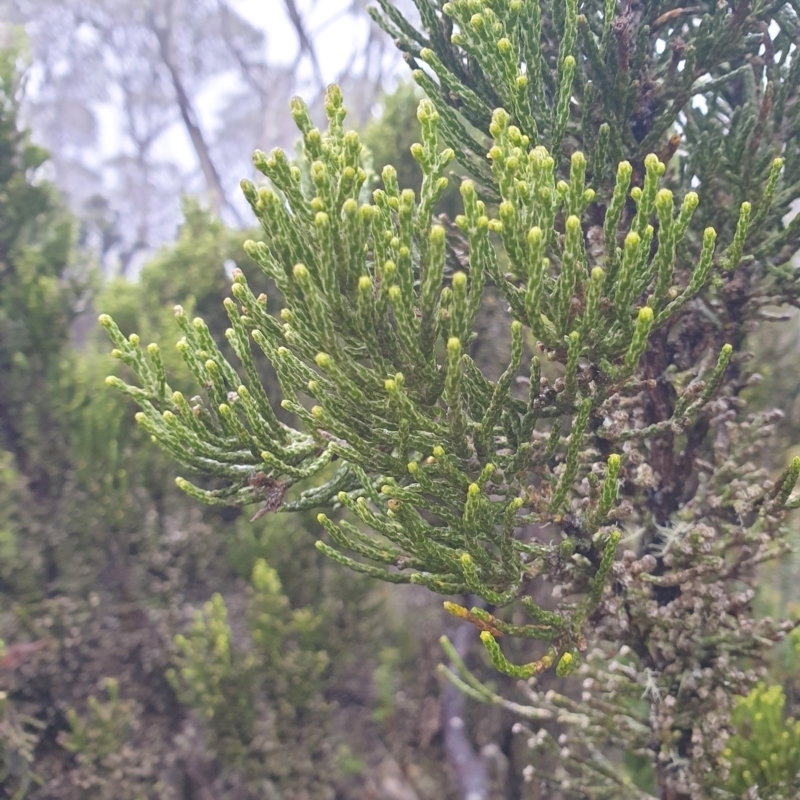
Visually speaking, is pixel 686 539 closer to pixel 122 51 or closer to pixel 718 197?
pixel 718 197

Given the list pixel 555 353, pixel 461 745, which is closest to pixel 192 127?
pixel 461 745

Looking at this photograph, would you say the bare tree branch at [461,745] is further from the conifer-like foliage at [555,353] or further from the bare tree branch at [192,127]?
the bare tree branch at [192,127]

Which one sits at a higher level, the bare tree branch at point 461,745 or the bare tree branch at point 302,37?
the bare tree branch at point 302,37

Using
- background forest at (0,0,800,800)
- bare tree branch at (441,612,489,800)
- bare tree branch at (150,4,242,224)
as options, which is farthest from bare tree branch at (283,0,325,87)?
bare tree branch at (441,612,489,800)

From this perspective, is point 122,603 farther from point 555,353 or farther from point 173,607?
point 555,353

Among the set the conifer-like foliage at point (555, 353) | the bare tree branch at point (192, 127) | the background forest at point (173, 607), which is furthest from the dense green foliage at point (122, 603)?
the bare tree branch at point (192, 127)

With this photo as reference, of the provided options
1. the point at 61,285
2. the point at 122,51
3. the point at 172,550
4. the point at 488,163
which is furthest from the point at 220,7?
the point at 488,163

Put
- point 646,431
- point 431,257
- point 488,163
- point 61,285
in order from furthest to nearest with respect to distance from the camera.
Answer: point 61,285
point 488,163
point 646,431
point 431,257

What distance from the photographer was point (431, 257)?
1382 millimetres

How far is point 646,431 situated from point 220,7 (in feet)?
61.3

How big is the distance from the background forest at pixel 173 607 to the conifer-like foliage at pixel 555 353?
5.79 ft

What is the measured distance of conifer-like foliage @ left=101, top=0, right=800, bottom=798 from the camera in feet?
4.70

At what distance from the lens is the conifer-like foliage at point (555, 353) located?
4.70 ft

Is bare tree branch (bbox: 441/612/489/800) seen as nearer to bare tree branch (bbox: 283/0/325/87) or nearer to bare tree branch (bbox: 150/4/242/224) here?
bare tree branch (bbox: 150/4/242/224)
